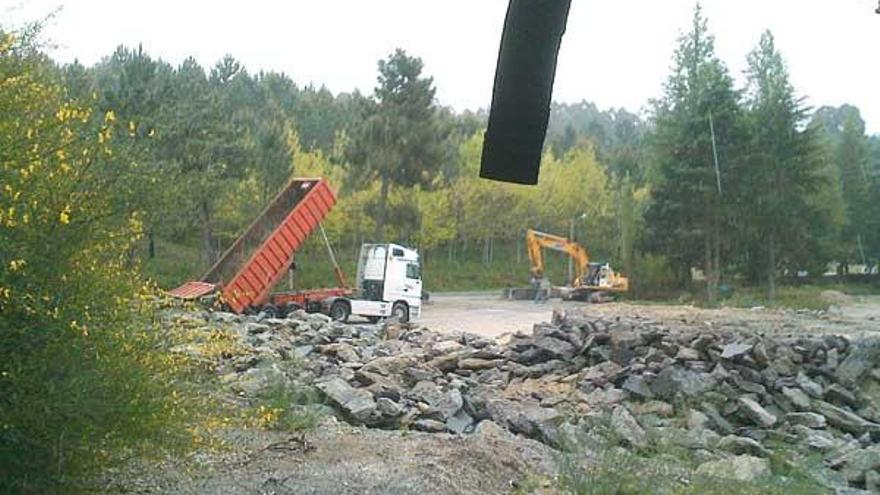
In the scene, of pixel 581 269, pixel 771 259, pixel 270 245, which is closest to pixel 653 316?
pixel 270 245

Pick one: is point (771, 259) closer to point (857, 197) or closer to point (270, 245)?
point (857, 197)

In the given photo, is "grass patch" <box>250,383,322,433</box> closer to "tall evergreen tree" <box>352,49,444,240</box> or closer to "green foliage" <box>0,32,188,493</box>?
"green foliage" <box>0,32,188,493</box>

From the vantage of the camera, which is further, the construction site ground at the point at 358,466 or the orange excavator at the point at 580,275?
the orange excavator at the point at 580,275

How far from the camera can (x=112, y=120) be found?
3.70m

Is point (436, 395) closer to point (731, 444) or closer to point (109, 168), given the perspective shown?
point (731, 444)

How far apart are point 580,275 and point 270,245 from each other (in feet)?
52.2

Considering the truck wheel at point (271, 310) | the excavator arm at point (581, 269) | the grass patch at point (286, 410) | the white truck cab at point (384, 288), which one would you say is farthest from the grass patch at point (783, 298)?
the grass patch at point (286, 410)

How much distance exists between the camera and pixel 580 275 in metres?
32.5

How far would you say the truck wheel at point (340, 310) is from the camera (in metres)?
20.9

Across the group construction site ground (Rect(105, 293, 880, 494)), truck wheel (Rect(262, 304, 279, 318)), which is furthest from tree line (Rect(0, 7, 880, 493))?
truck wheel (Rect(262, 304, 279, 318))

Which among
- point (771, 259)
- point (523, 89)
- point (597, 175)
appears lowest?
point (523, 89)

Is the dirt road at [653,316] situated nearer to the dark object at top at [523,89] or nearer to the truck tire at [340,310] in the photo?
the truck tire at [340,310]

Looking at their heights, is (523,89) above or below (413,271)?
above

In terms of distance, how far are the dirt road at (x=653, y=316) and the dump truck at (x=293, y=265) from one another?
1.27 meters
